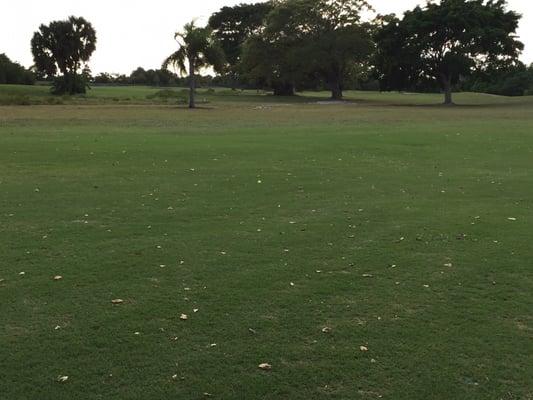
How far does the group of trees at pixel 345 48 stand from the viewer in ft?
189

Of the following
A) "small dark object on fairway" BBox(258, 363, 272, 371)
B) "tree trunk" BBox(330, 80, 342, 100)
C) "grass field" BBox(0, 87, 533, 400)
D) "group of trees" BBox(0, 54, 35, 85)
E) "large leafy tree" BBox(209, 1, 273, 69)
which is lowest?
"small dark object on fairway" BBox(258, 363, 272, 371)

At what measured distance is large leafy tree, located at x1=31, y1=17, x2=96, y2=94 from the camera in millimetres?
80250

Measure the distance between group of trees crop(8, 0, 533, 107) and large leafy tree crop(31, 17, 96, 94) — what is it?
0.14 metres

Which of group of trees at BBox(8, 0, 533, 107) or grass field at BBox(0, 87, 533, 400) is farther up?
group of trees at BBox(8, 0, 533, 107)

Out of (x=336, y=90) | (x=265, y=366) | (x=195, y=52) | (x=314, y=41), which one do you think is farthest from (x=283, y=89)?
(x=265, y=366)

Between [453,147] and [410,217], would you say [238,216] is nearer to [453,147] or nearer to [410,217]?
[410,217]

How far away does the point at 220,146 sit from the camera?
19.1 meters

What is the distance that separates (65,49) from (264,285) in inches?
3311

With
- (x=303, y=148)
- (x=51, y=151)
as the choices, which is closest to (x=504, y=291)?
(x=303, y=148)

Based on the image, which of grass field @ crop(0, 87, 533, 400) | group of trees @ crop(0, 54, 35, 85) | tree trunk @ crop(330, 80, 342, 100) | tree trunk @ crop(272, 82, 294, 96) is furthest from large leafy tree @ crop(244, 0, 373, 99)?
grass field @ crop(0, 87, 533, 400)

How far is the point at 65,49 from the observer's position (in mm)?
82062

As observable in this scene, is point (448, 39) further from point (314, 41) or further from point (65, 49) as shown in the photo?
point (65, 49)

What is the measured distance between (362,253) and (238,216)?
2626 mm

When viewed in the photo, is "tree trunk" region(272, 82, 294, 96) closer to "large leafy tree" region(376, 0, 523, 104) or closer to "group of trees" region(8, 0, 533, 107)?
"group of trees" region(8, 0, 533, 107)
